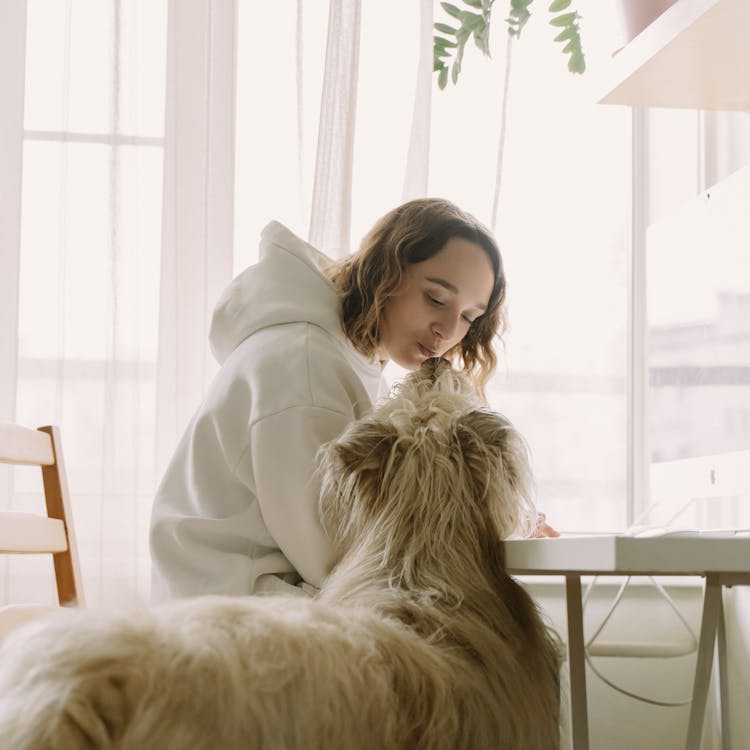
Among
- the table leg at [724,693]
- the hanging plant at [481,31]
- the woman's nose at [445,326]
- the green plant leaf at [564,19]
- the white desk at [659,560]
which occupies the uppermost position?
the green plant leaf at [564,19]

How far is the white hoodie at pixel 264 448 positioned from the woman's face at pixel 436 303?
0.23ft

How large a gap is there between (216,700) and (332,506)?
1.71 ft

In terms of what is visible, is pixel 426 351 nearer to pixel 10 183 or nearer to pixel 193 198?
pixel 193 198

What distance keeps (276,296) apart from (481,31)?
3.01ft

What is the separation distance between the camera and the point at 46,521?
1.81m

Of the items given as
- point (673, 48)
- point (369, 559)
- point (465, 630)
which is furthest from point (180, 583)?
point (673, 48)

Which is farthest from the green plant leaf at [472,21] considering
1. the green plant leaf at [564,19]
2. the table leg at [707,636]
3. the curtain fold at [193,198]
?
the table leg at [707,636]

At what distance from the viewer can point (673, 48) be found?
180 cm

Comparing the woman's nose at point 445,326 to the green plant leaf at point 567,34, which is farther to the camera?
the green plant leaf at point 567,34

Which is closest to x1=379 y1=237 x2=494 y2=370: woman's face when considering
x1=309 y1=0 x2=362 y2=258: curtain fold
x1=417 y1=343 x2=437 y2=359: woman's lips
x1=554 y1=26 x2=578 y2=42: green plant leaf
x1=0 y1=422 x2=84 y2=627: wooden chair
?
x1=417 y1=343 x2=437 y2=359: woman's lips

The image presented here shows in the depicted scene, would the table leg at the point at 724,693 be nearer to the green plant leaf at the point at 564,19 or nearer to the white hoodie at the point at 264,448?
the white hoodie at the point at 264,448

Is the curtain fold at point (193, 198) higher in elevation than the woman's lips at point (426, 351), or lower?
higher

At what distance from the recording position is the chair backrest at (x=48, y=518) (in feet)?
5.65

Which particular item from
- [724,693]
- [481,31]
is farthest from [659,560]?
[481,31]
